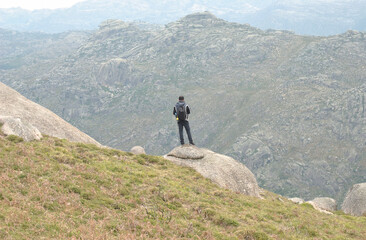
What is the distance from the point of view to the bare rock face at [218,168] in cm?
2992

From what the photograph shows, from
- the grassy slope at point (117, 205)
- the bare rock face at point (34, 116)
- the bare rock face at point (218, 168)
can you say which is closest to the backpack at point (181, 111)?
the bare rock face at point (218, 168)

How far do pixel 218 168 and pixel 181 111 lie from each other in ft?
24.3

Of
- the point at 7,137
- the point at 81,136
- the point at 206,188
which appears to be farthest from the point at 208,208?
the point at 81,136

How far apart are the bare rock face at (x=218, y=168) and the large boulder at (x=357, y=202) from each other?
2052cm

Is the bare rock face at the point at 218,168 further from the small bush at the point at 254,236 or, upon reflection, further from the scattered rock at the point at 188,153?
the small bush at the point at 254,236

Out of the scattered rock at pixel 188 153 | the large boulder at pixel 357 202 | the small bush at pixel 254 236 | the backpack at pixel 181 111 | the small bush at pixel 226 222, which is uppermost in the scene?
the backpack at pixel 181 111

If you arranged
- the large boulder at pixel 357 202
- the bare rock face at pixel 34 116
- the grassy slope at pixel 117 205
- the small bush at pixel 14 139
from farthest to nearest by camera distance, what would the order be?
the large boulder at pixel 357 202 → the bare rock face at pixel 34 116 → the small bush at pixel 14 139 → the grassy slope at pixel 117 205

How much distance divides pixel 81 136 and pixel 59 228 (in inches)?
1115

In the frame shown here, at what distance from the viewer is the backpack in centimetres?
3074

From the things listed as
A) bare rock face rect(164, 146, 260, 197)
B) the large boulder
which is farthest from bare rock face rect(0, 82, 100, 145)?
the large boulder

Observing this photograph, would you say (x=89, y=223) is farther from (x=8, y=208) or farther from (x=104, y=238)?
(x=8, y=208)

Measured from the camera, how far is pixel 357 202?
4391 centimetres

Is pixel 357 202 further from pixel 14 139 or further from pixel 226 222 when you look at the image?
pixel 14 139

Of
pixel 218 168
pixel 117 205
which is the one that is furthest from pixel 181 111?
pixel 117 205
